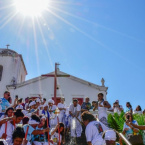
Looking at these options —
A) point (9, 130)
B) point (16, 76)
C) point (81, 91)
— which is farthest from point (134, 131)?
point (16, 76)

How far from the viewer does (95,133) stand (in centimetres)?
402

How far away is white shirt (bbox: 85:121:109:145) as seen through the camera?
3910 mm

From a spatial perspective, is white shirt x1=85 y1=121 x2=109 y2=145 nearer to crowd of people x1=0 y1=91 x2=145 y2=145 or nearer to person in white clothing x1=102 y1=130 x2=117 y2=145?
crowd of people x1=0 y1=91 x2=145 y2=145

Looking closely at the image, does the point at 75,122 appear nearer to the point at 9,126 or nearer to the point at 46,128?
the point at 46,128

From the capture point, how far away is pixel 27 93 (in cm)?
2116

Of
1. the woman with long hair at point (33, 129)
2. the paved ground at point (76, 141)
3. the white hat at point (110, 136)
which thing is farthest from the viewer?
the paved ground at point (76, 141)

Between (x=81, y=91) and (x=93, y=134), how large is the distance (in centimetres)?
1767

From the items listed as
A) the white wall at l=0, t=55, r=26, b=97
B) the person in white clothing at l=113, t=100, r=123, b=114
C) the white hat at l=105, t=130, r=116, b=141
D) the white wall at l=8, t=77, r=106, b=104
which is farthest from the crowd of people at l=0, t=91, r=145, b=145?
the white wall at l=0, t=55, r=26, b=97

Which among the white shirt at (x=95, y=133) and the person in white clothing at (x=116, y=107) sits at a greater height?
the person in white clothing at (x=116, y=107)

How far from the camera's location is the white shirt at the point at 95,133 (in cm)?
391

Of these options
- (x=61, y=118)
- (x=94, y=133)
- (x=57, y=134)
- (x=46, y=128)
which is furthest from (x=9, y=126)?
(x=61, y=118)

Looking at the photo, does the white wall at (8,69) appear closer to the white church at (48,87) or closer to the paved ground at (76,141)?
the white church at (48,87)

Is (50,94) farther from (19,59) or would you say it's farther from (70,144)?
(70,144)

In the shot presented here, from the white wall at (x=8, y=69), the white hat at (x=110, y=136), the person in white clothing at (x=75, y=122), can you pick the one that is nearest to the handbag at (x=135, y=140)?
the white hat at (x=110, y=136)
